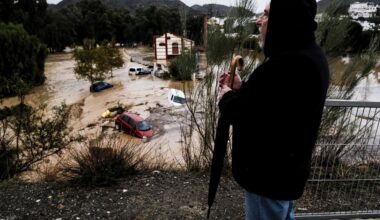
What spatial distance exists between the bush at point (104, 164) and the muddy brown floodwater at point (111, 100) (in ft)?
24.6

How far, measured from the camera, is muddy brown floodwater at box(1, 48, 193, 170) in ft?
49.5

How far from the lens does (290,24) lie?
1.28m

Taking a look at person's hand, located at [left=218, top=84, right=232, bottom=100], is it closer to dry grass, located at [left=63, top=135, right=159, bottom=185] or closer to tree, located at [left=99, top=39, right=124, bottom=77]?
dry grass, located at [left=63, top=135, right=159, bottom=185]

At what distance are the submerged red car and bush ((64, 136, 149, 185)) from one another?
9763 millimetres

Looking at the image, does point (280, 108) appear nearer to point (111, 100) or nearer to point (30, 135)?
point (30, 135)

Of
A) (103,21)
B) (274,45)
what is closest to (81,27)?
(103,21)

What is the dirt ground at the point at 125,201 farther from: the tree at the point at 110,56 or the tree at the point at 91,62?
the tree at the point at 110,56

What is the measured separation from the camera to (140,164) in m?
4.06

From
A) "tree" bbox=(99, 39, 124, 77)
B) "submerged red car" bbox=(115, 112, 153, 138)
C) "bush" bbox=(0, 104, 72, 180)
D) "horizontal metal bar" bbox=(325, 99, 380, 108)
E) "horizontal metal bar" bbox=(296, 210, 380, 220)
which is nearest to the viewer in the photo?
"horizontal metal bar" bbox=(325, 99, 380, 108)

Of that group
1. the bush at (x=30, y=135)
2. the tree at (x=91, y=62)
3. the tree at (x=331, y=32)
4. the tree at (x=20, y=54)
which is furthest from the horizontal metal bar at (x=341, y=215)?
the tree at (x=91, y=62)

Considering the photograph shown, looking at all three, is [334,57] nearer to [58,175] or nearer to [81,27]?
[58,175]

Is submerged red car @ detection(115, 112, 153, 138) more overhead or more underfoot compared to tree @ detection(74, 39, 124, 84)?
more underfoot

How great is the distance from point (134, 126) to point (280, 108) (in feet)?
43.4

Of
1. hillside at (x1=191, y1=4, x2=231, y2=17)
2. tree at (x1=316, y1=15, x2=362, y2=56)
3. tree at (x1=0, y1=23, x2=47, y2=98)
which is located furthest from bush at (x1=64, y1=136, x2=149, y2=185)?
tree at (x1=0, y1=23, x2=47, y2=98)
